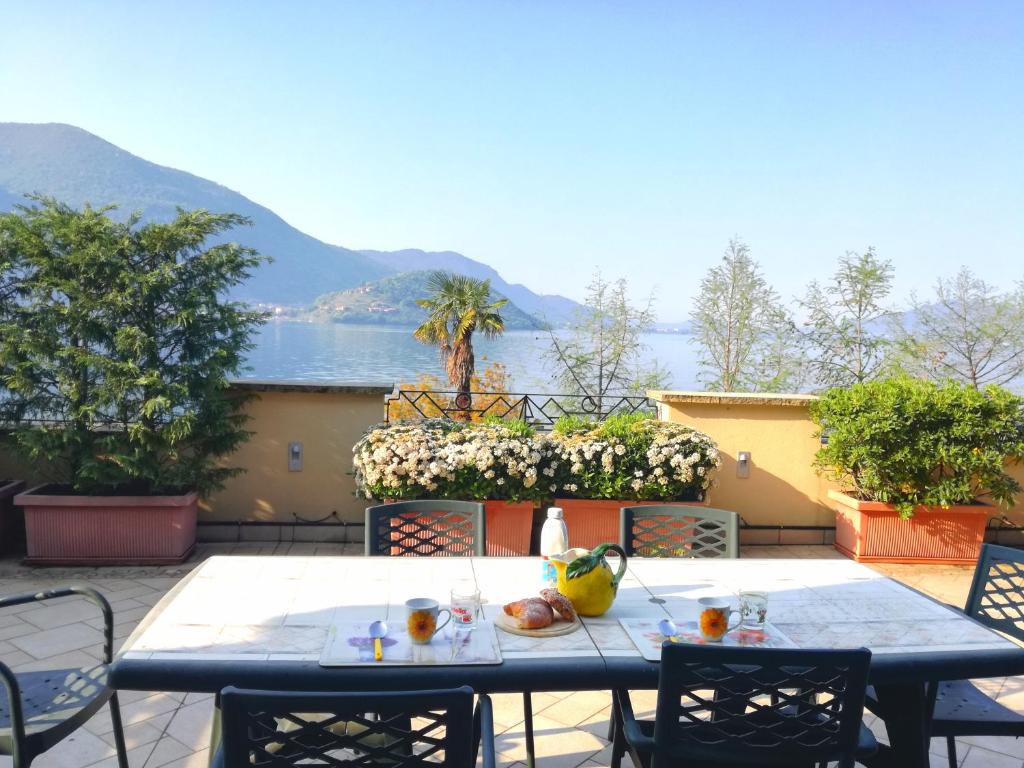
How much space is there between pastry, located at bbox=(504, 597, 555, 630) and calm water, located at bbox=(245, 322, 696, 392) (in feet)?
11.2

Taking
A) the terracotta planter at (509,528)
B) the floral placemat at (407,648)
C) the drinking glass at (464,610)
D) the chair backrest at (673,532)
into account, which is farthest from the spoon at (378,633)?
the terracotta planter at (509,528)

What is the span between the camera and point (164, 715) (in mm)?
2713

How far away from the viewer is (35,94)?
945cm

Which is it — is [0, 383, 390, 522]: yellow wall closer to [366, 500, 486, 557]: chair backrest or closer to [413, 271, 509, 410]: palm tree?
[366, 500, 486, 557]: chair backrest

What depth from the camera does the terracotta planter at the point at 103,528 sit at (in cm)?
435

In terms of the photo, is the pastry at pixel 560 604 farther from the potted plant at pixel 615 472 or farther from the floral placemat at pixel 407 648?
the potted plant at pixel 615 472

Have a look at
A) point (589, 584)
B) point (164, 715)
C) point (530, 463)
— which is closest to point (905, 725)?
point (589, 584)

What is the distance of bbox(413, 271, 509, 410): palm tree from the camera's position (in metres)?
13.2

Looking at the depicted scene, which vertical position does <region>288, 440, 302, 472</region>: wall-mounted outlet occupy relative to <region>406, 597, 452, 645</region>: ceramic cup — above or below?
below

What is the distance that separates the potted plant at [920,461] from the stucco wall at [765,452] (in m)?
0.26

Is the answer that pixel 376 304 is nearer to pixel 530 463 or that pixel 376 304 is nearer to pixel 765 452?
pixel 765 452

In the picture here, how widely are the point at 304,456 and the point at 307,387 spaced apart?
1.59ft

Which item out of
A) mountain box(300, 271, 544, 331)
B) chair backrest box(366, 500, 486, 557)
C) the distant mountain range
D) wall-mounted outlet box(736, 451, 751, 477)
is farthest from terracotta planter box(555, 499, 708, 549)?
the distant mountain range

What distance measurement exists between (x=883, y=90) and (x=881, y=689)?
18.8m
